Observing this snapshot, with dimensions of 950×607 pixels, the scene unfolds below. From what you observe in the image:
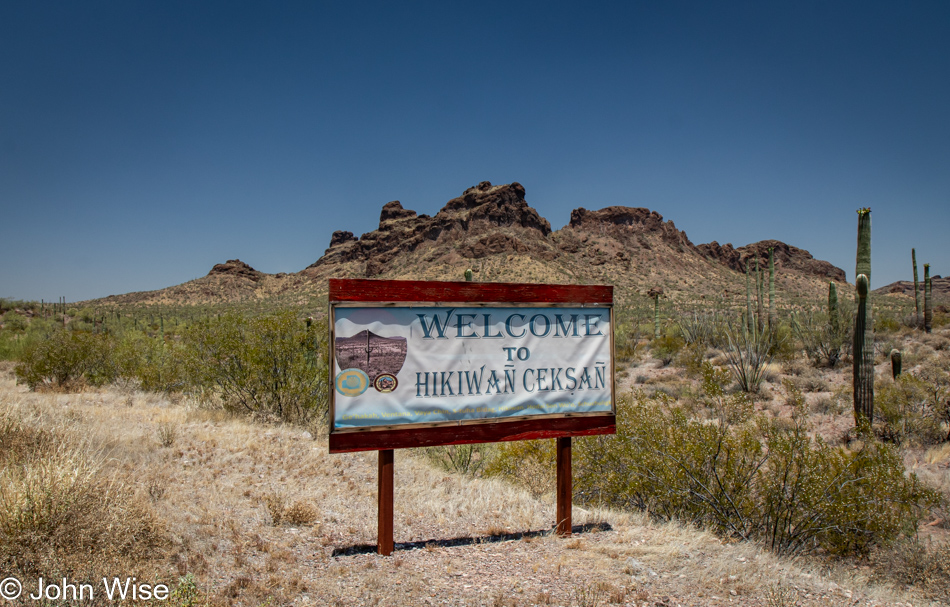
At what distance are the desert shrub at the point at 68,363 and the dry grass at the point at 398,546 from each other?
8.34 m

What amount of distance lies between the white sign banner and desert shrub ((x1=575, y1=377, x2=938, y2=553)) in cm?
182

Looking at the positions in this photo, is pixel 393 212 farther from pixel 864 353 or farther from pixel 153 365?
pixel 864 353

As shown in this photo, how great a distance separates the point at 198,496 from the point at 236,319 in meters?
6.12

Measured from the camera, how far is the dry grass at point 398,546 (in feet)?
11.4

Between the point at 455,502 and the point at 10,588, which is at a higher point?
the point at 10,588

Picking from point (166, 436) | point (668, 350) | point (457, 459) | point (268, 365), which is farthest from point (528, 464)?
point (668, 350)

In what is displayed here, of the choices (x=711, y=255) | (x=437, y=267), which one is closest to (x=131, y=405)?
(x=437, y=267)

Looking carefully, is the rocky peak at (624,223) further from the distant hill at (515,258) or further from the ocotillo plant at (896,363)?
the ocotillo plant at (896,363)

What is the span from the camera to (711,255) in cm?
10369

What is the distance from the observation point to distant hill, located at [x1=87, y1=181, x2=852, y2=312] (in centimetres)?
7144

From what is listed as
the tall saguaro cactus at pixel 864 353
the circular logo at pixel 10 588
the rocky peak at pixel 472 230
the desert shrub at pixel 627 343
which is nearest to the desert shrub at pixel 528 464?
the circular logo at pixel 10 588

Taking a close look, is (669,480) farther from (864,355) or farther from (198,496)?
(864,355)

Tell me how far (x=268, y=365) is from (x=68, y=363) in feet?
24.4

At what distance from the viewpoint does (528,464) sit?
7367 mm
